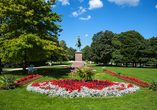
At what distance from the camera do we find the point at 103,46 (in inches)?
1359

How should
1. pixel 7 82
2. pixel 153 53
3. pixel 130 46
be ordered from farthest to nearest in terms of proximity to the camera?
pixel 130 46, pixel 153 53, pixel 7 82

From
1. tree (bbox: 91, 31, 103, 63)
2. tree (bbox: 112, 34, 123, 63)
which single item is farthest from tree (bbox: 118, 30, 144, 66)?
tree (bbox: 91, 31, 103, 63)

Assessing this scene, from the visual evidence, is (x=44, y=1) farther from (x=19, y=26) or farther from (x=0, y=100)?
(x=0, y=100)

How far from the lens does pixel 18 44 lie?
1074cm

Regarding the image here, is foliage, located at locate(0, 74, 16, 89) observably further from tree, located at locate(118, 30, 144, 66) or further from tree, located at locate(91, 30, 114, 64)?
tree, located at locate(118, 30, 144, 66)

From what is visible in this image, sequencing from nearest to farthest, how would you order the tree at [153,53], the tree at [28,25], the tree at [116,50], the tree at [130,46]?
1. the tree at [28,25]
2. the tree at [153,53]
3. the tree at [130,46]
4. the tree at [116,50]

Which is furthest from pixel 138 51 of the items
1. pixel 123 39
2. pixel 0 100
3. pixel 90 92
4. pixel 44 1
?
pixel 0 100

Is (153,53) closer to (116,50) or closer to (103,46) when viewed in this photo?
(116,50)

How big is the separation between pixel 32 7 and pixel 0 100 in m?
11.0

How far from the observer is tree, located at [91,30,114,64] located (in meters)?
34.2

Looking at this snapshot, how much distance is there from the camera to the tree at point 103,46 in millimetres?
34250

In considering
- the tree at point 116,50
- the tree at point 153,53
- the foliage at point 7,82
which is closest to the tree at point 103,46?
the tree at point 116,50

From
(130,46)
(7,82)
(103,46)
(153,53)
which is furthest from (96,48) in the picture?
(7,82)

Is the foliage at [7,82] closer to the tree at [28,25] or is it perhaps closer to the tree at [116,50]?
the tree at [28,25]
